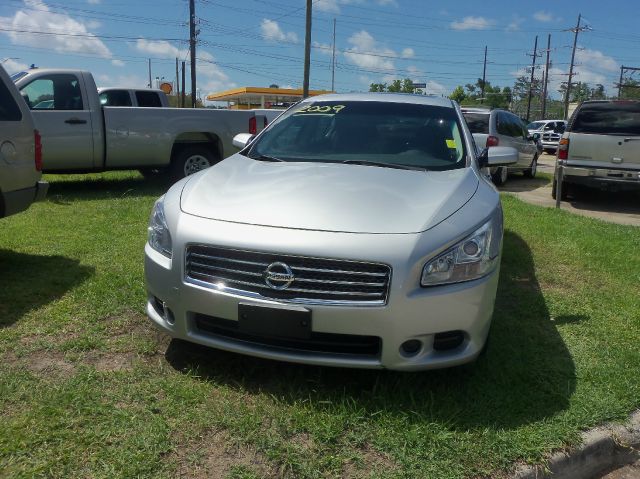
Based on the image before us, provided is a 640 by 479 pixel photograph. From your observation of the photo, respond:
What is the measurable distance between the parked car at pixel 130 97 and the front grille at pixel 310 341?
9.67 metres

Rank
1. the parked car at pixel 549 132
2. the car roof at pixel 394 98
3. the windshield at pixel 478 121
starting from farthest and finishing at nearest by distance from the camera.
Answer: the parked car at pixel 549 132, the windshield at pixel 478 121, the car roof at pixel 394 98

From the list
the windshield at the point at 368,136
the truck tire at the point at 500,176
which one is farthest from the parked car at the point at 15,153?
the truck tire at the point at 500,176

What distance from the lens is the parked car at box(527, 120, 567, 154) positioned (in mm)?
27156

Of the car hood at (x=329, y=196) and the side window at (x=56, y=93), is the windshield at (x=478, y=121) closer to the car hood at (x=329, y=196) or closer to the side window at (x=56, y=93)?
the side window at (x=56, y=93)

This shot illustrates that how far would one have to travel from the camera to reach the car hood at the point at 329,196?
2.87m

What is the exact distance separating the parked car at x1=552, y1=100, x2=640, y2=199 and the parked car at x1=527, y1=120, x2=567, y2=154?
46.0ft

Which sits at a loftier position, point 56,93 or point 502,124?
point 56,93

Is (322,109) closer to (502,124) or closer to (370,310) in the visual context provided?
(370,310)

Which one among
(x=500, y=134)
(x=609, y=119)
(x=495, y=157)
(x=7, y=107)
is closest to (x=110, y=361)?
(x=7, y=107)

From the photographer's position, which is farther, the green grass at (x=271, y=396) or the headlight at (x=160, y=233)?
→ the headlight at (x=160, y=233)

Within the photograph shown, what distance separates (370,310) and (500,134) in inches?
422

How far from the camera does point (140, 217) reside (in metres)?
7.20

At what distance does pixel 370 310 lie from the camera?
8.82 ft

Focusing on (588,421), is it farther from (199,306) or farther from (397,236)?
(199,306)
